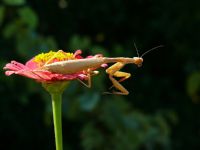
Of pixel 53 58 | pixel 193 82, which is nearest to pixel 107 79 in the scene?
pixel 193 82

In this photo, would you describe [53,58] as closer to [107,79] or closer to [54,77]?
[54,77]

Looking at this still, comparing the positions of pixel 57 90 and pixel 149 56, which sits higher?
pixel 149 56

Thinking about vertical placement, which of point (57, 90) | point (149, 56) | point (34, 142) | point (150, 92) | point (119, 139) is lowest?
point (57, 90)

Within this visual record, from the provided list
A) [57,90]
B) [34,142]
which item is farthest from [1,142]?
[57,90]

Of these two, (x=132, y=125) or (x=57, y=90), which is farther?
(x=132, y=125)

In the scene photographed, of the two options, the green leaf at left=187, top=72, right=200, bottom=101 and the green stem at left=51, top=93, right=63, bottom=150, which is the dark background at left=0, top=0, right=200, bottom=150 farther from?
the green stem at left=51, top=93, right=63, bottom=150

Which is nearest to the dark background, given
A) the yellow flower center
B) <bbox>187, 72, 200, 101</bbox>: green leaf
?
<bbox>187, 72, 200, 101</bbox>: green leaf

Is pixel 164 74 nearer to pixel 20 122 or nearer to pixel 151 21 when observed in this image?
pixel 151 21

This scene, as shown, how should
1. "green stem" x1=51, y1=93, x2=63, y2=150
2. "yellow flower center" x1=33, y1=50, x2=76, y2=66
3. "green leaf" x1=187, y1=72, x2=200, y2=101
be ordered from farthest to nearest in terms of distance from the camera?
1. "green leaf" x1=187, y1=72, x2=200, y2=101
2. "yellow flower center" x1=33, y1=50, x2=76, y2=66
3. "green stem" x1=51, y1=93, x2=63, y2=150

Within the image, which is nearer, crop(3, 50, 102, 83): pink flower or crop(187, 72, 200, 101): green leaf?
crop(3, 50, 102, 83): pink flower
